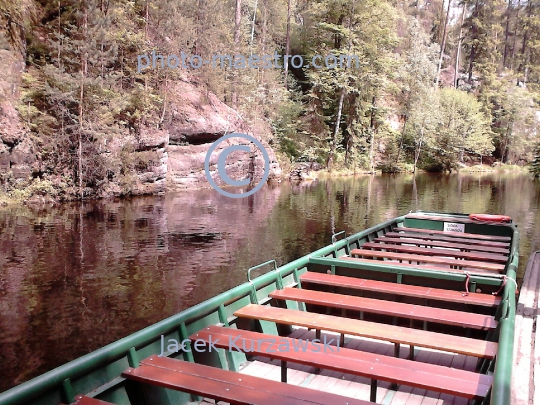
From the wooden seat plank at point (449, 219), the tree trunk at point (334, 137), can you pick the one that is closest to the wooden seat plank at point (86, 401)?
the wooden seat plank at point (449, 219)

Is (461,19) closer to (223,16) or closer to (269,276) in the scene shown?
(223,16)

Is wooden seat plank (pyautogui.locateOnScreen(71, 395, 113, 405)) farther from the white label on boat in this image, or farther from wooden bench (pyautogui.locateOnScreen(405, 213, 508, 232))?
wooden bench (pyautogui.locateOnScreen(405, 213, 508, 232))

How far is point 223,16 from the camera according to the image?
32.3 meters

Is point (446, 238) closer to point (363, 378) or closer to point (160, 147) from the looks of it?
point (363, 378)

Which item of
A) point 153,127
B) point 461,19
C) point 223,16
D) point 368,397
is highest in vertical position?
point 461,19

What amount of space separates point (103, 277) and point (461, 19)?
6282 cm

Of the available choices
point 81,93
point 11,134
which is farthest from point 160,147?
point 11,134

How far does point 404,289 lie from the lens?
5.58 metres

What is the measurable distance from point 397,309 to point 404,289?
79 centimetres

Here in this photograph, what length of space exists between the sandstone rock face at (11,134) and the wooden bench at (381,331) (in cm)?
1787

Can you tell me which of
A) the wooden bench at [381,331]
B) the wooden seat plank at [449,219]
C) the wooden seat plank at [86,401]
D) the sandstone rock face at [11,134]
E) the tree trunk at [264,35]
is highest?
the tree trunk at [264,35]

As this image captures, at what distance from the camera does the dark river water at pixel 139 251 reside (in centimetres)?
707

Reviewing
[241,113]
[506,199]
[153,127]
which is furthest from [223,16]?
[506,199]

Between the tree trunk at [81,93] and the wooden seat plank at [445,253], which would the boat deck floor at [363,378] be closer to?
the wooden seat plank at [445,253]
